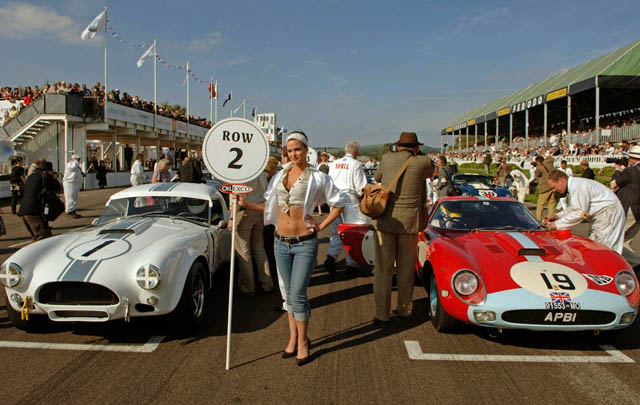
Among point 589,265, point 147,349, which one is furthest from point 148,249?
point 589,265

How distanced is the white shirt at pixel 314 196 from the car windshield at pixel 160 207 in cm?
214

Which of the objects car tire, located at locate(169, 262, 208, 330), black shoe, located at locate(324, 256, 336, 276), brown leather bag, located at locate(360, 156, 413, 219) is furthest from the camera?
black shoe, located at locate(324, 256, 336, 276)

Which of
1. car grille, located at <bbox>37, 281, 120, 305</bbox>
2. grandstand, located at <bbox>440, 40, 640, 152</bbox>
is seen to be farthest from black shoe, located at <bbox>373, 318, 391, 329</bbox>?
grandstand, located at <bbox>440, 40, 640, 152</bbox>

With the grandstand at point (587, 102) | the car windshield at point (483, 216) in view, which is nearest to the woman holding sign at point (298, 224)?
the car windshield at point (483, 216)

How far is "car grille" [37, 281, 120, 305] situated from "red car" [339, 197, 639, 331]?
3.01 meters

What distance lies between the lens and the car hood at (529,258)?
4.20 meters

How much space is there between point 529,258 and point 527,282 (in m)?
0.48

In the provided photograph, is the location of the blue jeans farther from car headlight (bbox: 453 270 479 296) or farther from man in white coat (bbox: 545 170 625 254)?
man in white coat (bbox: 545 170 625 254)

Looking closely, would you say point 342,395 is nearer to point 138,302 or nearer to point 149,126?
point 138,302

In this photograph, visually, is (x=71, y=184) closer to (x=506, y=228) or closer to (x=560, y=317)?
(x=506, y=228)

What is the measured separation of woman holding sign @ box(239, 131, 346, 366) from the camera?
151 inches

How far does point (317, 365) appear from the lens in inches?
153

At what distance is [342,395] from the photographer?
336cm

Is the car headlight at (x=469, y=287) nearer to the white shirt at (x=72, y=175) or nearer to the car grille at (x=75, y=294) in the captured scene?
the car grille at (x=75, y=294)
